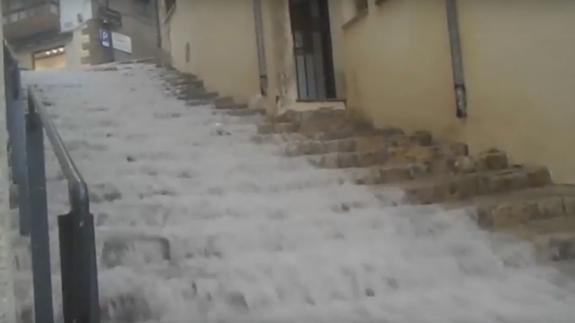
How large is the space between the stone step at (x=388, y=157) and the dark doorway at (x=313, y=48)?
2.96m

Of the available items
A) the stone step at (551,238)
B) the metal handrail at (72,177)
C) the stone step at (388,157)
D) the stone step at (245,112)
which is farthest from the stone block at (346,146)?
the metal handrail at (72,177)

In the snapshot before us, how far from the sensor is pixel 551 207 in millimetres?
2830

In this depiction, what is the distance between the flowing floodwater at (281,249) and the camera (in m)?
1.92

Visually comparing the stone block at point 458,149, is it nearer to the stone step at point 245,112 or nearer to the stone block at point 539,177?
the stone block at point 539,177

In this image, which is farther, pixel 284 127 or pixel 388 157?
pixel 284 127

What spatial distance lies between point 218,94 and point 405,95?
1.89 m

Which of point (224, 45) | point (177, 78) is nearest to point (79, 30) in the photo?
point (177, 78)

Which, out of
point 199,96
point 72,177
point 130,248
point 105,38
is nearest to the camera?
point 72,177

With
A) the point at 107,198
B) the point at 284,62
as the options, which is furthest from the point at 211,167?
the point at 284,62

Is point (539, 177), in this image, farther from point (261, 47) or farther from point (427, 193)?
point (261, 47)

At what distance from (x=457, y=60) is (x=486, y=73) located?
0.72 ft

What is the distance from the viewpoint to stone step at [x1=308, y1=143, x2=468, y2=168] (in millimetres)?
3504

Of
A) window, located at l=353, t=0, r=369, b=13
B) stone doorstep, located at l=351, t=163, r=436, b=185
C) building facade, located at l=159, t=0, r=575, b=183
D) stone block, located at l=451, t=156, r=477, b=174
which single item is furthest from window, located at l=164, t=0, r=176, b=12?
stone block, located at l=451, t=156, r=477, b=174

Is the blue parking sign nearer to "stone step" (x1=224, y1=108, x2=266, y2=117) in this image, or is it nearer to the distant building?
the distant building
